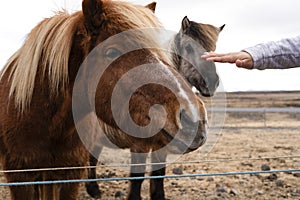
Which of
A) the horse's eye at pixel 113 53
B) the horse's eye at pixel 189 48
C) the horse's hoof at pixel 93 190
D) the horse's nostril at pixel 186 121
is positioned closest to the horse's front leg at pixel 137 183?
the horse's hoof at pixel 93 190

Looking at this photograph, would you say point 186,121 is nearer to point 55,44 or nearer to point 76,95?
point 76,95

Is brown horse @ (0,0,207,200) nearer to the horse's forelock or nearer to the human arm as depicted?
the human arm

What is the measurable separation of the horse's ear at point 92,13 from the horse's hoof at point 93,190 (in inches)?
124

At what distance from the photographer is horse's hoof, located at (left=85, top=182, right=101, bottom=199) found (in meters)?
5.04

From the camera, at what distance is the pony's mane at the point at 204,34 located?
171 inches

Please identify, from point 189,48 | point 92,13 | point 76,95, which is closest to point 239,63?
point 92,13

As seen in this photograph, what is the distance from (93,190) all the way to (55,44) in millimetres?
3030

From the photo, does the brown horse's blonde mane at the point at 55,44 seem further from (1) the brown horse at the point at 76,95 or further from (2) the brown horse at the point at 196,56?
(2) the brown horse at the point at 196,56

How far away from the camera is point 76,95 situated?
247cm

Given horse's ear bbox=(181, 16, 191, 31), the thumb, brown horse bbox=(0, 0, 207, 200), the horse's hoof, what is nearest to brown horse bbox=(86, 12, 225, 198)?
horse's ear bbox=(181, 16, 191, 31)

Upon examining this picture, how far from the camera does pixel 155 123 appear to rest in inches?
81.7

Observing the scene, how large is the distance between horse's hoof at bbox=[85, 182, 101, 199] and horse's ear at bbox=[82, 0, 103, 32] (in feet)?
10.3

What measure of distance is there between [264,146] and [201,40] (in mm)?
5601

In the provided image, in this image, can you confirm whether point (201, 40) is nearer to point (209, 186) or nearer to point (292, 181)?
point (209, 186)
